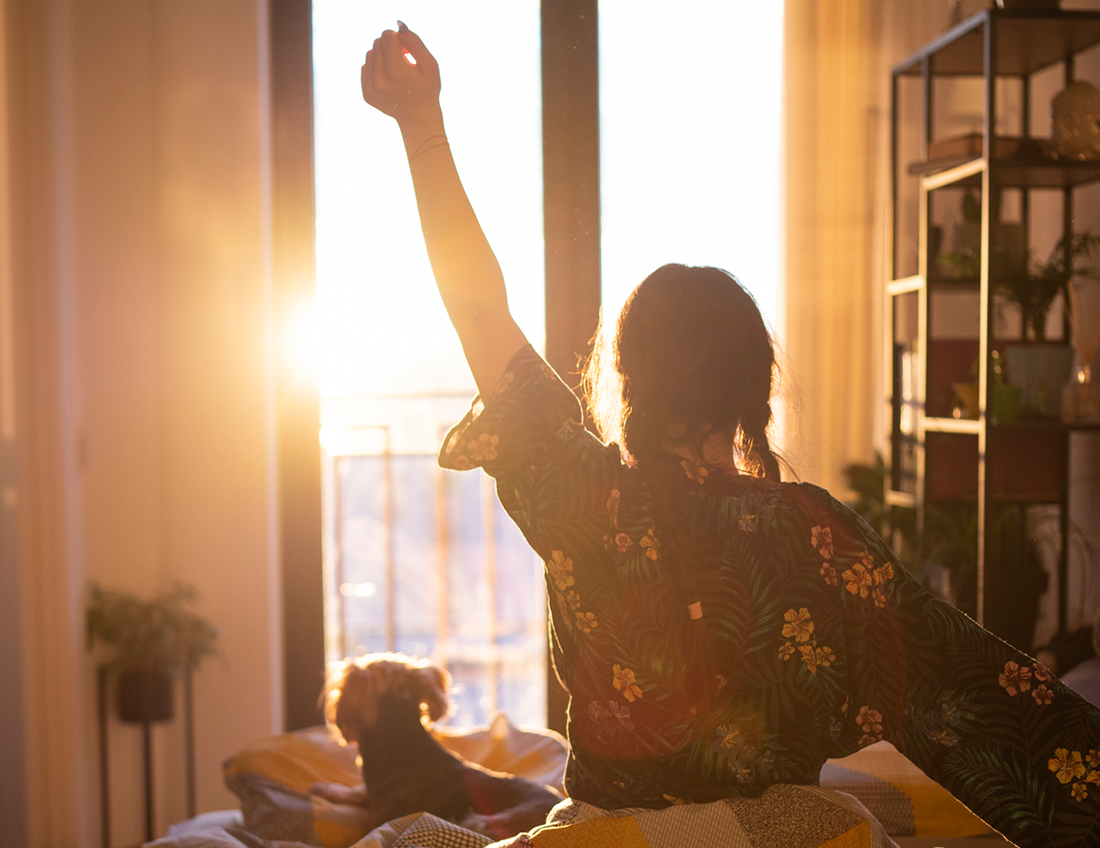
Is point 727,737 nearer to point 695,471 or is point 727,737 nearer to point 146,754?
point 695,471

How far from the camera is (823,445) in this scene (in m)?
2.38

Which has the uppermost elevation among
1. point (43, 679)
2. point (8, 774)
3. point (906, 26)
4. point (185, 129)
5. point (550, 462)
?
point (906, 26)

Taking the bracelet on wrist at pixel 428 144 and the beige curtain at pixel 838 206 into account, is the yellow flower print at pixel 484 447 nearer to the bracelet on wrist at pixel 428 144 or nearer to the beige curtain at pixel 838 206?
the bracelet on wrist at pixel 428 144

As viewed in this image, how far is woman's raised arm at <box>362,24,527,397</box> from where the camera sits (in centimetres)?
69

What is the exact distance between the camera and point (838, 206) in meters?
2.44

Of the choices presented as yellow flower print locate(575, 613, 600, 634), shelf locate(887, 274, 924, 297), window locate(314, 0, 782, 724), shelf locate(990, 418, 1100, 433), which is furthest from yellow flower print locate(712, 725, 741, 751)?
shelf locate(887, 274, 924, 297)

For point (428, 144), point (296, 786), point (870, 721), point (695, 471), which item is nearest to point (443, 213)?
point (428, 144)

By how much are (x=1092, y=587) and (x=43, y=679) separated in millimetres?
2297

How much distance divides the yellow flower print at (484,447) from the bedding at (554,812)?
0.96 ft

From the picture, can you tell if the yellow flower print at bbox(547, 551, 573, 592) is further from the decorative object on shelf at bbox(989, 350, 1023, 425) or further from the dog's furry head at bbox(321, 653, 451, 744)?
the decorative object on shelf at bbox(989, 350, 1023, 425)

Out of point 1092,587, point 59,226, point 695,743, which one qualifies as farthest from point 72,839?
point 1092,587

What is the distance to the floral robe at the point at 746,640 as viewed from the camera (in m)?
0.66

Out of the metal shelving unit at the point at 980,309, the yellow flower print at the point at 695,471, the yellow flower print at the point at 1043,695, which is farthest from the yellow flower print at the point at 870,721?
the metal shelving unit at the point at 980,309

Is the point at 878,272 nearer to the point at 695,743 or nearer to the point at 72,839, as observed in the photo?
the point at 695,743
